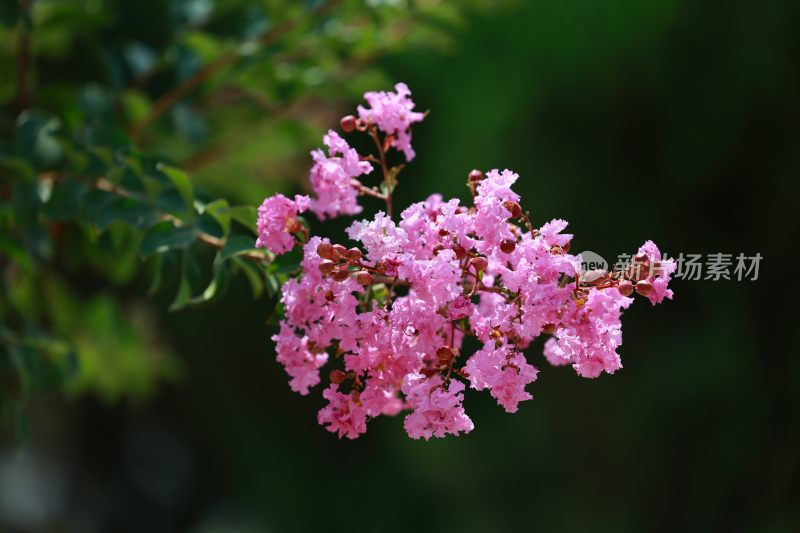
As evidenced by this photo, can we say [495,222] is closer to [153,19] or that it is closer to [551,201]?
[153,19]

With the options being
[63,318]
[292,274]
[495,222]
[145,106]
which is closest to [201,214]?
[292,274]

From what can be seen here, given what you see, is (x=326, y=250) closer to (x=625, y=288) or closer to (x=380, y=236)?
(x=380, y=236)

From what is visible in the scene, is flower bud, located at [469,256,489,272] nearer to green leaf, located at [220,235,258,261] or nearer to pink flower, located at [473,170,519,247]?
pink flower, located at [473,170,519,247]

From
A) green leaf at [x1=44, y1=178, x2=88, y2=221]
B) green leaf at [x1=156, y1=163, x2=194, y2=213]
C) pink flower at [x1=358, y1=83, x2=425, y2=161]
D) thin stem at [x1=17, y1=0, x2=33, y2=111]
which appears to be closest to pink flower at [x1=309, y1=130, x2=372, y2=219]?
pink flower at [x1=358, y1=83, x2=425, y2=161]

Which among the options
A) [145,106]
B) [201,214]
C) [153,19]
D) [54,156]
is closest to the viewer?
[201,214]

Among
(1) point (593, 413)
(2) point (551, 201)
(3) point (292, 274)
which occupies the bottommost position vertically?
(3) point (292, 274)
